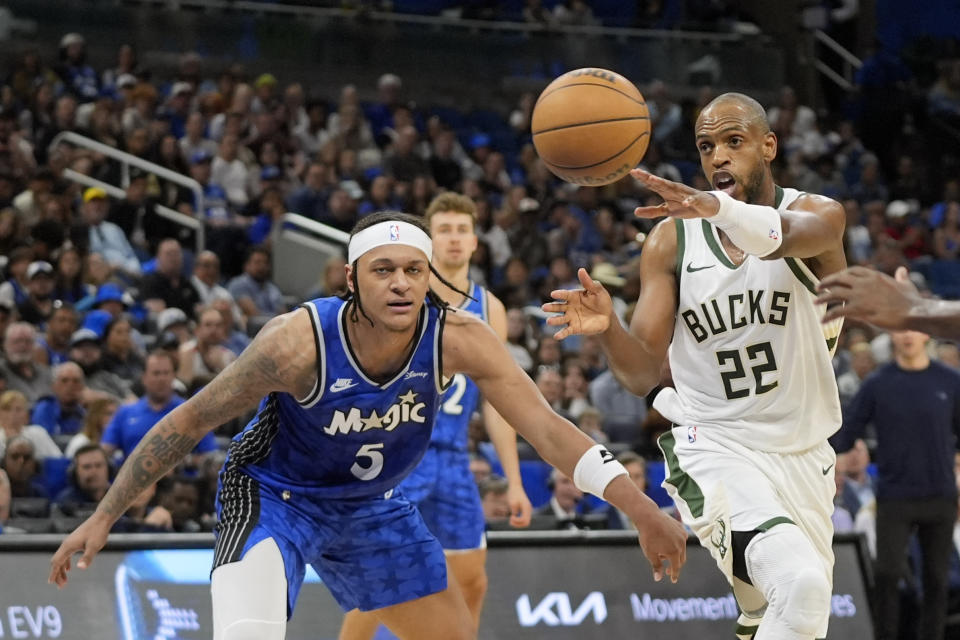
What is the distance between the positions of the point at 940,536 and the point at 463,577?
3.91 m

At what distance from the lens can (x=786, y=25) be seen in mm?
21812

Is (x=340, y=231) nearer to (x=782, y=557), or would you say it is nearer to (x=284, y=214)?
(x=284, y=214)

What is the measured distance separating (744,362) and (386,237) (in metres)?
1.47

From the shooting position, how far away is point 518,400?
4.71 meters

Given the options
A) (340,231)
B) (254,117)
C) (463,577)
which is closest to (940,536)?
(463,577)

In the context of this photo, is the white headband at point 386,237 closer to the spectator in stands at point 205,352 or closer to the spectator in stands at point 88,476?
the spectator in stands at point 88,476

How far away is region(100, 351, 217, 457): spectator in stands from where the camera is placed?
356 inches

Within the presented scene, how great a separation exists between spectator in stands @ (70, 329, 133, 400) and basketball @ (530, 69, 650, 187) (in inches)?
212

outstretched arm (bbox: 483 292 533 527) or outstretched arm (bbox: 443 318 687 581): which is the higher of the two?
outstretched arm (bbox: 443 318 687 581)

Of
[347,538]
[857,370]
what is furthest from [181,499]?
[857,370]

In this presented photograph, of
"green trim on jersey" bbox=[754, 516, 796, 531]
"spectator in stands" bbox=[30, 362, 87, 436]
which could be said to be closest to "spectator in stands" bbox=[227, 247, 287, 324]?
"spectator in stands" bbox=[30, 362, 87, 436]

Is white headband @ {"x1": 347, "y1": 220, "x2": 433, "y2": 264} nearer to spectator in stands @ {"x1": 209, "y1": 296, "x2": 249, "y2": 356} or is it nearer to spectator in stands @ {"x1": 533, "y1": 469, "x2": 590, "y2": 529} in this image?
spectator in stands @ {"x1": 533, "y1": 469, "x2": 590, "y2": 529}

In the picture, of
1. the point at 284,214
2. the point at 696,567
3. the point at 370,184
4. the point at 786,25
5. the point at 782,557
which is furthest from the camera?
the point at 786,25

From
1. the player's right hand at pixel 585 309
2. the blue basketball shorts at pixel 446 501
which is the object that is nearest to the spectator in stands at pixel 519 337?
the blue basketball shorts at pixel 446 501
